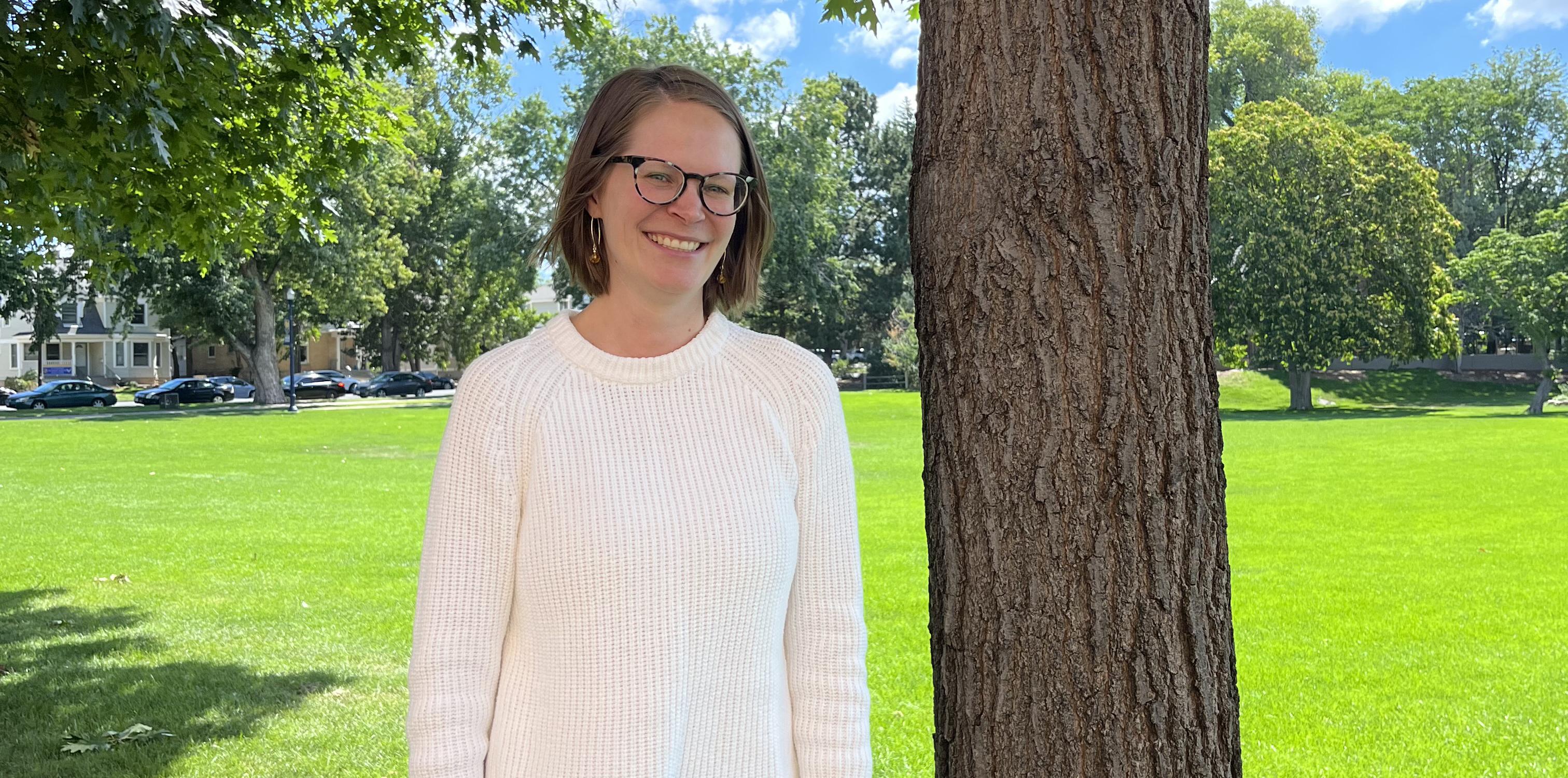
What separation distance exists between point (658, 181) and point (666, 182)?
0.04 feet

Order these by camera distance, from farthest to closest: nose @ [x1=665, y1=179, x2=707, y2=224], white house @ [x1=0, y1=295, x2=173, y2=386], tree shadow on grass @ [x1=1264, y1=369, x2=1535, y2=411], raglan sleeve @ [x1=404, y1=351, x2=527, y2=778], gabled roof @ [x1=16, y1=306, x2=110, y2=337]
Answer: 1. white house @ [x1=0, y1=295, x2=173, y2=386]
2. gabled roof @ [x1=16, y1=306, x2=110, y2=337]
3. tree shadow on grass @ [x1=1264, y1=369, x2=1535, y2=411]
4. nose @ [x1=665, y1=179, x2=707, y2=224]
5. raglan sleeve @ [x1=404, y1=351, x2=527, y2=778]

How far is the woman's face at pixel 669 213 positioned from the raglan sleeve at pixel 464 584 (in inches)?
12.7

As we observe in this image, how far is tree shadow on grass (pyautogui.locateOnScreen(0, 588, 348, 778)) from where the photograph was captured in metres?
5.56

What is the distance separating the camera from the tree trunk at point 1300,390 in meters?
42.6

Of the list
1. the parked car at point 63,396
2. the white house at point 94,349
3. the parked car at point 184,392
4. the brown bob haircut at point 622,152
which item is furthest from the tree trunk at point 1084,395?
the white house at point 94,349

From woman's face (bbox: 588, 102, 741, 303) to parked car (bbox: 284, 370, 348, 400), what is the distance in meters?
53.3

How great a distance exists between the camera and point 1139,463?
2.08 metres

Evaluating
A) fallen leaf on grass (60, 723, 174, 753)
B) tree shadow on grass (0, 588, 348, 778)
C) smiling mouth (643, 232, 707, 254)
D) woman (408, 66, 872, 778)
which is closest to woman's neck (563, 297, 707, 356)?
woman (408, 66, 872, 778)

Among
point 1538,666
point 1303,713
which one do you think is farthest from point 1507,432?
point 1303,713

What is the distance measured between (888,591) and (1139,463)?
25.5 ft

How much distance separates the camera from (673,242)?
205cm

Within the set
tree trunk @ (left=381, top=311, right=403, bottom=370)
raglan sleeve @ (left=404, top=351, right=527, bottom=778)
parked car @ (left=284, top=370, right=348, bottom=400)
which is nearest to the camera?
raglan sleeve @ (left=404, top=351, right=527, bottom=778)

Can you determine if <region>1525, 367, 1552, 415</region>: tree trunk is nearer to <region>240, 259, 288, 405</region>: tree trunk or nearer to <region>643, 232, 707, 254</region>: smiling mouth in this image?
<region>643, 232, 707, 254</region>: smiling mouth

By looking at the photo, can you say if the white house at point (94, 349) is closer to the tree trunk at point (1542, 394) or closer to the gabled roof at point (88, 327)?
the gabled roof at point (88, 327)
